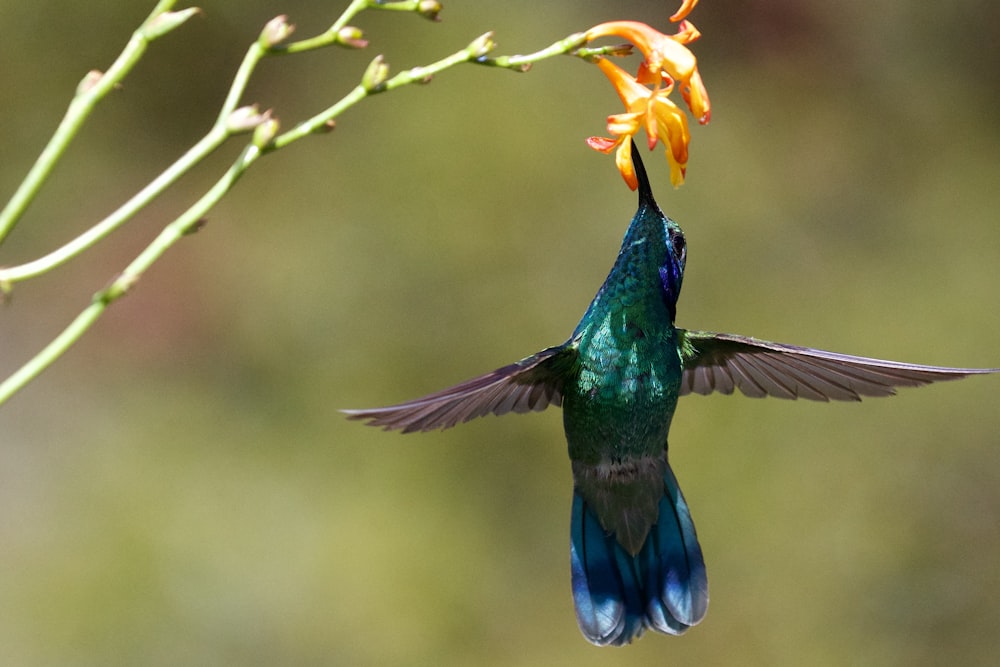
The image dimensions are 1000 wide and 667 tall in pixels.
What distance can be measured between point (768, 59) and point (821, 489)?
8.08 feet

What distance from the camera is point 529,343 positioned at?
5.07 m

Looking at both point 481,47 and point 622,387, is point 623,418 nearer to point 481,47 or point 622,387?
point 622,387

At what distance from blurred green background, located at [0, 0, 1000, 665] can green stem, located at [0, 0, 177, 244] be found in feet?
11.3

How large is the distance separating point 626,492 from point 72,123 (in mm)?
1734

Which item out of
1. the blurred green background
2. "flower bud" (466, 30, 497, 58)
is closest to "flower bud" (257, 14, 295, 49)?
"flower bud" (466, 30, 497, 58)

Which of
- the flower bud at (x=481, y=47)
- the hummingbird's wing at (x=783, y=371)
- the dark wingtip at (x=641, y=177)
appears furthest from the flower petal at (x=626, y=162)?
the hummingbird's wing at (x=783, y=371)

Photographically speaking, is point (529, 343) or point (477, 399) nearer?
point (477, 399)

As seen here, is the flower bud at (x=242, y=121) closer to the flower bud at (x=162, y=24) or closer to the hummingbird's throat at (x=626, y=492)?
the flower bud at (x=162, y=24)

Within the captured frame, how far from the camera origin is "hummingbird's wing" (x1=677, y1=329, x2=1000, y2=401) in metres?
1.95

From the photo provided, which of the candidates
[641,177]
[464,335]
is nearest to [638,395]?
[641,177]

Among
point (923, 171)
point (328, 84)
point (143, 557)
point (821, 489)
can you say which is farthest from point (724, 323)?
point (143, 557)

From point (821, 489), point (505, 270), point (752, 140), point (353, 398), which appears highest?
point (752, 140)

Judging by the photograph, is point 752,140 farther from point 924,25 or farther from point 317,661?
point 317,661

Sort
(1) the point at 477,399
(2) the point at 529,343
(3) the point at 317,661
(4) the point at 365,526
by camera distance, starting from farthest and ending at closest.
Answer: (2) the point at 529,343 < (4) the point at 365,526 < (3) the point at 317,661 < (1) the point at 477,399
